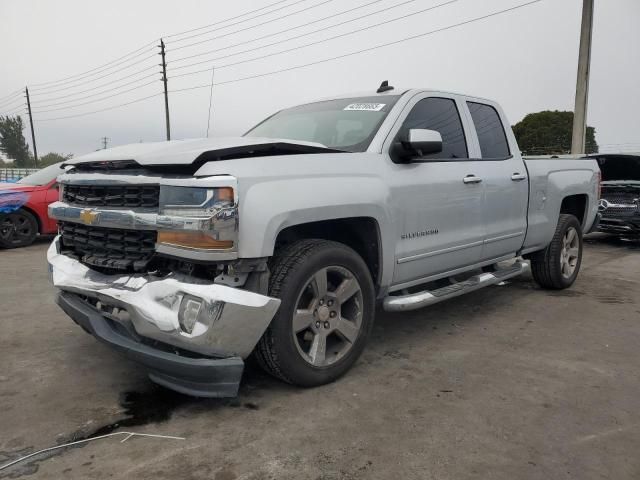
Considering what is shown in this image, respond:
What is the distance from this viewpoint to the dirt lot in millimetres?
2236

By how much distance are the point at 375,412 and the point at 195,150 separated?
1.62 m

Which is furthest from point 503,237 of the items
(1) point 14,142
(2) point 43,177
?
(1) point 14,142

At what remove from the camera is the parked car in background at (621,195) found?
8727 mm

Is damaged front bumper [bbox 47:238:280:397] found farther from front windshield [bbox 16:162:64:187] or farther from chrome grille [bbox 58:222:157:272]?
front windshield [bbox 16:162:64:187]

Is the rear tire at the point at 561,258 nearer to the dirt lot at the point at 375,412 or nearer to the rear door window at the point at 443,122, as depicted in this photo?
the dirt lot at the point at 375,412

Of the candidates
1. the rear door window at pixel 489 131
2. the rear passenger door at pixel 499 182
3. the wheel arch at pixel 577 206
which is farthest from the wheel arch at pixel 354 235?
the wheel arch at pixel 577 206

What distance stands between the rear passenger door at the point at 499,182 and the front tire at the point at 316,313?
5.12ft

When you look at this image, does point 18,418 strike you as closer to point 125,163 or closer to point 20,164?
point 125,163

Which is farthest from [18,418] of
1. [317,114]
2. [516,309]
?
[516,309]

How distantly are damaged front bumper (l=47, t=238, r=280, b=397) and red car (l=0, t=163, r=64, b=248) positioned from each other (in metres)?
6.35

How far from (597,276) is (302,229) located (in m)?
4.90

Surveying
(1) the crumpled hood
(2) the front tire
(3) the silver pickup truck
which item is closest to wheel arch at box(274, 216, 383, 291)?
(3) the silver pickup truck

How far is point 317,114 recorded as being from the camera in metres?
4.04

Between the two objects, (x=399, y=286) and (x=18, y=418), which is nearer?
(x=18, y=418)
